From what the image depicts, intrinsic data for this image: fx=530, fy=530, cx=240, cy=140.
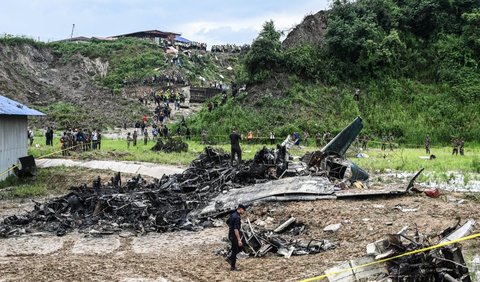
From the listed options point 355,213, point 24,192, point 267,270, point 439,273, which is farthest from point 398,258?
point 24,192

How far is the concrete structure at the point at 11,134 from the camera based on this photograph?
22.3 metres

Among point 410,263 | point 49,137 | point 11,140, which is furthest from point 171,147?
point 410,263

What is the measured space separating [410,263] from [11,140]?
64.4 ft

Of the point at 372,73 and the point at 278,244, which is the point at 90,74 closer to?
the point at 372,73

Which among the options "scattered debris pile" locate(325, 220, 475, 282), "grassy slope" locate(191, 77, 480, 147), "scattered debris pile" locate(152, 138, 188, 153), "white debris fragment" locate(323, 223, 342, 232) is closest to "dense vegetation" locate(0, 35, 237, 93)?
"grassy slope" locate(191, 77, 480, 147)

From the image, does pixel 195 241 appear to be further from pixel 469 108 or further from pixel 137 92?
pixel 137 92

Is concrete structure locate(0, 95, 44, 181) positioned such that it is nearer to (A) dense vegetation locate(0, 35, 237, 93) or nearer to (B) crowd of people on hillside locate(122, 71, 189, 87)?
(B) crowd of people on hillside locate(122, 71, 189, 87)

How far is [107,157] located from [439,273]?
73.9 ft

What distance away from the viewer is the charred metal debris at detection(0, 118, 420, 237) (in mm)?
14766

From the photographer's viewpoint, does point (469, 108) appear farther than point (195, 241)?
Yes

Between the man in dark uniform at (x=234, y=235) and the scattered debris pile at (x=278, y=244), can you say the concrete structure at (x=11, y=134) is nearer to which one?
the scattered debris pile at (x=278, y=244)

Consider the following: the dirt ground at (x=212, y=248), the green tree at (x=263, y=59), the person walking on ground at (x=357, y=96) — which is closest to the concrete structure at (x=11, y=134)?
the dirt ground at (x=212, y=248)

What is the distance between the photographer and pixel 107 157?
92.5ft

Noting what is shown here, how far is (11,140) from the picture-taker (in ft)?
76.3
